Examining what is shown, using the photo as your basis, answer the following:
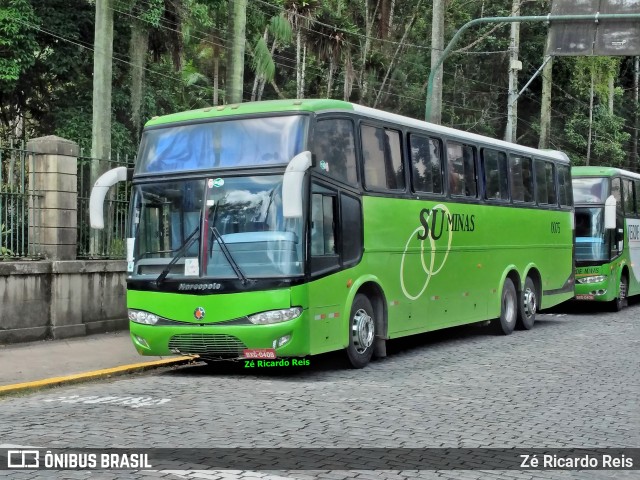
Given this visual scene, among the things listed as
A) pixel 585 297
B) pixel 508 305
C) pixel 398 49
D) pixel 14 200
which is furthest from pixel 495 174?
pixel 398 49

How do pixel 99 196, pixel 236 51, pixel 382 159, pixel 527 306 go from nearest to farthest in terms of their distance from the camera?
pixel 99 196, pixel 382 159, pixel 527 306, pixel 236 51

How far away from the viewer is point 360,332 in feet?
41.2

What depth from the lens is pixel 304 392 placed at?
1062cm

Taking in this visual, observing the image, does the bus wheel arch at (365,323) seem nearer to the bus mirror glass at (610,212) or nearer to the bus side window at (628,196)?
the bus mirror glass at (610,212)

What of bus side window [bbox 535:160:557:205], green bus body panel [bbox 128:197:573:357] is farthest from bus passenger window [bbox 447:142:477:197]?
bus side window [bbox 535:160:557:205]

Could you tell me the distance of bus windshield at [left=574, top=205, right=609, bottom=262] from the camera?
2253 centimetres

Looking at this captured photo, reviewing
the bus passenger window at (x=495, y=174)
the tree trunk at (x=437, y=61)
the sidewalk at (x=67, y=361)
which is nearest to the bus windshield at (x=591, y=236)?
the tree trunk at (x=437, y=61)

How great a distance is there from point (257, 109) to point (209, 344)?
2.94 m

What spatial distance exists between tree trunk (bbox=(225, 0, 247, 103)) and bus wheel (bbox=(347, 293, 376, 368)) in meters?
12.9

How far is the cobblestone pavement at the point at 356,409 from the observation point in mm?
7789

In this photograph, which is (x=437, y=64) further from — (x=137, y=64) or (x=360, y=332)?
(x=360, y=332)

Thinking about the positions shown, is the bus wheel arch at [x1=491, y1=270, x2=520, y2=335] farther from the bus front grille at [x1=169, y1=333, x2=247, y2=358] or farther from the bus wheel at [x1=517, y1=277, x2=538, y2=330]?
the bus front grille at [x1=169, y1=333, x2=247, y2=358]

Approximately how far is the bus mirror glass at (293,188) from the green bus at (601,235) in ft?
43.7

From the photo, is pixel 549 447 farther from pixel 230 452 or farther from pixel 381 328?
pixel 381 328
